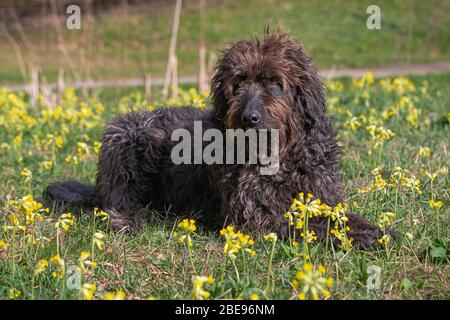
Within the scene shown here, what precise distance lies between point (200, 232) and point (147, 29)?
22.5 meters

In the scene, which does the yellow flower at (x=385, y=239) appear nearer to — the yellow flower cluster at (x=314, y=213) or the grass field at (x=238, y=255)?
the grass field at (x=238, y=255)

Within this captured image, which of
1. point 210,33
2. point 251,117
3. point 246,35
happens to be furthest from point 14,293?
point 210,33

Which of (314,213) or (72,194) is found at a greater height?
(314,213)

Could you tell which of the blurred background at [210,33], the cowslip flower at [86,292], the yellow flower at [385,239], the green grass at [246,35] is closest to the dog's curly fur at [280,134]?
the yellow flower at [385,239]

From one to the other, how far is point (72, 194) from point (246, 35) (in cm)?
1879

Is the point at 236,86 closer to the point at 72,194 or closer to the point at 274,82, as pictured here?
the point at 274,82

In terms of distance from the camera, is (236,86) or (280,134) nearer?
(280,134)

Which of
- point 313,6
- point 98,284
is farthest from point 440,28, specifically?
point 98,284

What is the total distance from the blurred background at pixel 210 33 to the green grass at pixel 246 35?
30 mm

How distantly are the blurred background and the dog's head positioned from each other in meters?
13.8

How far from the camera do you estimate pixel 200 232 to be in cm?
546

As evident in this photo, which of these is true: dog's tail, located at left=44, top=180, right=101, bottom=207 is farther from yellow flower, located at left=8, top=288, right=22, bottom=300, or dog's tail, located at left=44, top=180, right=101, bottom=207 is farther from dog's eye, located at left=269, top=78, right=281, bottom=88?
yellow flower, located at left=8, top=288, right=22, bottom=300

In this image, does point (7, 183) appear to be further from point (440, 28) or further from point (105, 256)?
point (440, 28)

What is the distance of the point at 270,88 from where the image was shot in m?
5.19
